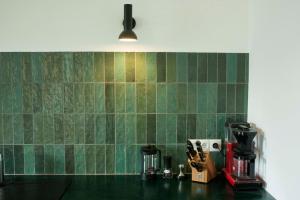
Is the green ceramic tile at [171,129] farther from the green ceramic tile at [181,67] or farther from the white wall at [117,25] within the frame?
the white wall at [117,25]

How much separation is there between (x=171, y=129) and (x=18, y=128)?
3.76 ft

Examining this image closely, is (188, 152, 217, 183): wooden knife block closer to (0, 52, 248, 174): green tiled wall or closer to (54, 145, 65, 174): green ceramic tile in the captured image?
(0, 52, 248, 174): green tiled wall

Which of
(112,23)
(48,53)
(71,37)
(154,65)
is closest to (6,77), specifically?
(48,53)

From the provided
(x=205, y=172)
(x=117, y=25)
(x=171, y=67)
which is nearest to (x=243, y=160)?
(x=205, y=172)

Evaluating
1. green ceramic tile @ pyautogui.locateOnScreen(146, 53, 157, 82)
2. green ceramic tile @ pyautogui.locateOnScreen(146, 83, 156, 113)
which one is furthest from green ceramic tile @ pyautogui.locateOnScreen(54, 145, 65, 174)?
green ceramic tile @ pyautogui.locateOnScreen(146, 53, 157, 82)

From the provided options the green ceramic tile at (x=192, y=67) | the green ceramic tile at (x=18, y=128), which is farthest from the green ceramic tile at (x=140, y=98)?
the green ceramic tile at (x=18, y=128)

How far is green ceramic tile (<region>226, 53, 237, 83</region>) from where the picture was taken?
7.70ft

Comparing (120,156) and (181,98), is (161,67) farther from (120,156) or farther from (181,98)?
(120,156)

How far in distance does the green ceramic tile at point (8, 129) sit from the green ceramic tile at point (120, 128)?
0.78m

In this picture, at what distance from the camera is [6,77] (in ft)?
7.50

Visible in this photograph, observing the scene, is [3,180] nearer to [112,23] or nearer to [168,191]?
[168,191]

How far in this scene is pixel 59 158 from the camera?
7.64 feet

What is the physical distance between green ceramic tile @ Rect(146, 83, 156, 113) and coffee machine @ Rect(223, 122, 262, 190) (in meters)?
0.60

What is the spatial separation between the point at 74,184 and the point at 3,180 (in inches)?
19.9
